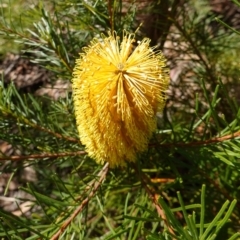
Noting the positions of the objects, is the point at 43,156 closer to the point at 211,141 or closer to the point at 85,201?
the point at 85,201

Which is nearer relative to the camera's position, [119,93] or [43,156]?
[119,93]

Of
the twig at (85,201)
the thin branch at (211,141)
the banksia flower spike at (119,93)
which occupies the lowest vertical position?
the twig at (85,201)

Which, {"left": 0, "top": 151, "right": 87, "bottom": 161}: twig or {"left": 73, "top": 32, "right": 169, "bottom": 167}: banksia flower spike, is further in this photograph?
{"left": 0, "top": 151, "right": 87, "bottom": 161}: twig

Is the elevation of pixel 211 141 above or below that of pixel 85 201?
above

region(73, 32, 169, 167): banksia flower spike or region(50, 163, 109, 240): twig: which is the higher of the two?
region(73, 32, 169, 167): banksia flower spike

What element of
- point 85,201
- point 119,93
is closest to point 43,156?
point 85,201

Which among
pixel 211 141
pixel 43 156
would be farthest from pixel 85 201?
pixel 211 141

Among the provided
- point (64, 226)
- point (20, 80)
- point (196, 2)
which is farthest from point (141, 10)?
point (20, 80)

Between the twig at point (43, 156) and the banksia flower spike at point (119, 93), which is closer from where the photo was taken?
the banksia flower spike at point (119, 93)
